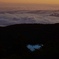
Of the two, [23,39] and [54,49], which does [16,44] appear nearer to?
[23,39]

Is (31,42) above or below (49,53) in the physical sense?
below

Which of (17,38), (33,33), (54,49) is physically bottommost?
(33,33)

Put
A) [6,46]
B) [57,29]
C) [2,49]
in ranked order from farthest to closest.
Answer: [57,29]
[6,46]
[2,49]

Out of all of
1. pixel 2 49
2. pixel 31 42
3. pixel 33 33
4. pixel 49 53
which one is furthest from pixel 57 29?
pixel 49 53

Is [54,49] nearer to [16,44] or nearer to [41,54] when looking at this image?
[41,54]

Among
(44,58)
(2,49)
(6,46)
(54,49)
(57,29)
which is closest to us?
(44,58)

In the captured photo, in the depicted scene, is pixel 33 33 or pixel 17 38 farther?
pixel 33 33
